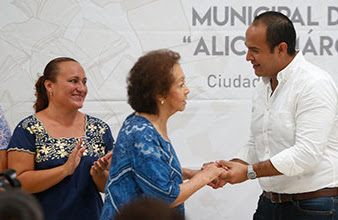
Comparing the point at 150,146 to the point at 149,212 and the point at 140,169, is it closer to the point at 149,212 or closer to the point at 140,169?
the point at 140,169

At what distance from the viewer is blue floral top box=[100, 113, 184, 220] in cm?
190

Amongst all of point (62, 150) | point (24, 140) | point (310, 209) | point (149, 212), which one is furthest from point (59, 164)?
point (149, 212)

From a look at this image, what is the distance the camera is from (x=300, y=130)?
228 cm

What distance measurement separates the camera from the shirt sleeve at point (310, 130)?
2.25 metres

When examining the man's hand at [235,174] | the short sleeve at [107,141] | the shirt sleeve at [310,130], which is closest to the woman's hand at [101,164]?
the short sleeve at [107,141]

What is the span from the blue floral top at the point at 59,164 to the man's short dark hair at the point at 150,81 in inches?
25.9

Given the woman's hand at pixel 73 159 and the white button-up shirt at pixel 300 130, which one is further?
the woman's hand at pixel 73 159

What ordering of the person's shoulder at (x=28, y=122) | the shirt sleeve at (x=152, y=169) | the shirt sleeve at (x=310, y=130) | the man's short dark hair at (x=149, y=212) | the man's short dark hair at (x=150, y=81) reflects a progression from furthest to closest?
the person's shoulder at (x=28, y=122) < the shirt sleeve at (x=310, y=130) < the man's short dark hair at (x=150, y=81) < the shirt sleeve at (x=152, y=169) < the man's short dark hair at (x=149, y=212)

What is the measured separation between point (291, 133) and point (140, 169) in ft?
2.79

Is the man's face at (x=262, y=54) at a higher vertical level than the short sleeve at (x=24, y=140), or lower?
higher

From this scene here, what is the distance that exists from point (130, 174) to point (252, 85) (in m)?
1.55

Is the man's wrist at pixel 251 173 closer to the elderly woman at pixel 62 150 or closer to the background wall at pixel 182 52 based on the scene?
the elderly woman at pixel 62 150

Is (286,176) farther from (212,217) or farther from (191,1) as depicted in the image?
(191,1)

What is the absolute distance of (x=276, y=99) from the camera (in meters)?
2.46
